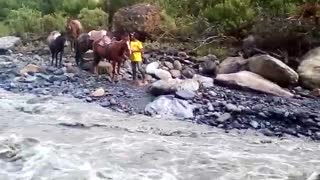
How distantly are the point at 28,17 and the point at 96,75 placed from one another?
282 inches

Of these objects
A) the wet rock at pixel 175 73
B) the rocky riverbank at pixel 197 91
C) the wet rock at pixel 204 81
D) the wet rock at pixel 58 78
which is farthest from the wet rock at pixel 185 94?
the wet rock at pixel 58 78

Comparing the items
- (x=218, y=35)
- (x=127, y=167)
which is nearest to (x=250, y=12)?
(x=218, y=35)

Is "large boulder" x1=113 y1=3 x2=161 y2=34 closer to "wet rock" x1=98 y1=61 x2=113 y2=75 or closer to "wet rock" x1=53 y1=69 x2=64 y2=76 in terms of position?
"wet rock" x1=98 y1=61 x2=113 y2=75

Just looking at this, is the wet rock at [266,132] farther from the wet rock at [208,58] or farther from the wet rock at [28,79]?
the wet rock at [28,79]

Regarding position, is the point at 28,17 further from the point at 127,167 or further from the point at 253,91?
the point at 127,167

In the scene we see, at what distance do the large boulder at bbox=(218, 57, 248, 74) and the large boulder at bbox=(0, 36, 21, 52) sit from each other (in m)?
6.82

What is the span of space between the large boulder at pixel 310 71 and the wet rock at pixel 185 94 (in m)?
2.33

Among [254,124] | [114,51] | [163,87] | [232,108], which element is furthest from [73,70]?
[254,124]

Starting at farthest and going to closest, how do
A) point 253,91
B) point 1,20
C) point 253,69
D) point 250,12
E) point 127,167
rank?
point 1,20
point 250,12
point 253,69
point 253,91
point 127,167

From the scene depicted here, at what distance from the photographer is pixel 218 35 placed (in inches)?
583

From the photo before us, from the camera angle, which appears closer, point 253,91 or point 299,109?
point 299,109

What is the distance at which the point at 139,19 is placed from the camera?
1583 cm

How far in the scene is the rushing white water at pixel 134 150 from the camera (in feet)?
22.7

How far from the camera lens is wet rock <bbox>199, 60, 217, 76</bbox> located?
1273 cm
